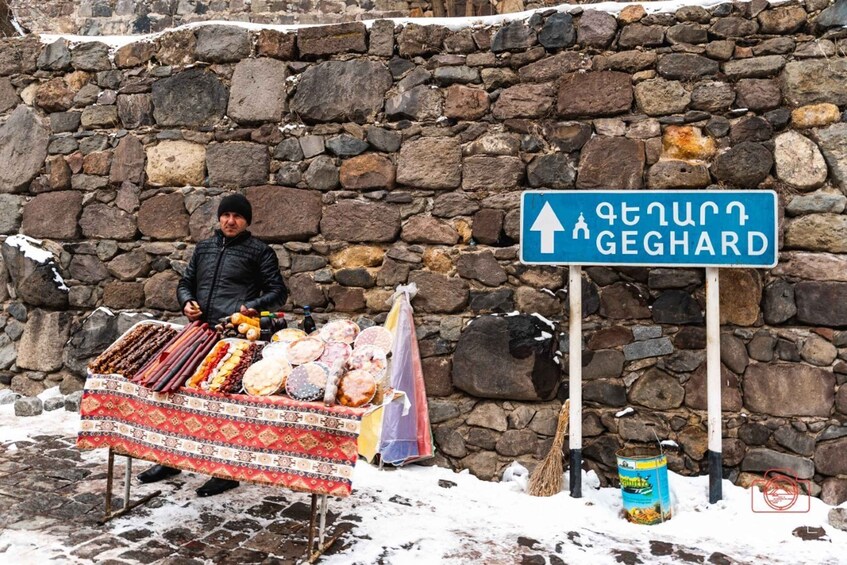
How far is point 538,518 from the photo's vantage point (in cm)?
331

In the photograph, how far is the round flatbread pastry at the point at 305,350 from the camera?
2820mm

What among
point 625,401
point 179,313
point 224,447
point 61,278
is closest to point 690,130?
point 625,401

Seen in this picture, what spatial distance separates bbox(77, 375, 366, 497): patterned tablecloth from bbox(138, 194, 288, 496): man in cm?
66

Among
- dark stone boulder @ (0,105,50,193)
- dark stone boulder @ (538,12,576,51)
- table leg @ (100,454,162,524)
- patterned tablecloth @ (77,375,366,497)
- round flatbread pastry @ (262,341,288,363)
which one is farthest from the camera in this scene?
dark stone boulder @ (0,105,50,193)

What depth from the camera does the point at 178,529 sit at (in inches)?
119

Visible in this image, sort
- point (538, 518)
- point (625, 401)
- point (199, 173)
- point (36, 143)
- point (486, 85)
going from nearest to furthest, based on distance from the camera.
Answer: point (538, 518), point (625, 401), point (486, 85), point (199, 173), point (36, 143)

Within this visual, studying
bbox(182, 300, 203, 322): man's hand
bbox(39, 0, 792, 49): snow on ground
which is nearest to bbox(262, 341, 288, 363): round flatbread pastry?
bbox(182, 300, 203, 322): man's hand

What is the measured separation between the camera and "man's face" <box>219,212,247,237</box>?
3646 millimetres

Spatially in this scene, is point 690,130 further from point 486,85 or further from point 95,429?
A: point 95,429

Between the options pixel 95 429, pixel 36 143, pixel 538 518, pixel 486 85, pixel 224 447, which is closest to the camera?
pixel 224 447

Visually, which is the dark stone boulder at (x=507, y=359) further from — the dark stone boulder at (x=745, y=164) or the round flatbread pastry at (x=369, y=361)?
the dark stone boulder at (x=745, y=164)

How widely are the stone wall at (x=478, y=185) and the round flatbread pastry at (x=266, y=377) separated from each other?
1.42 meters

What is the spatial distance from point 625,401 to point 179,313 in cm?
321

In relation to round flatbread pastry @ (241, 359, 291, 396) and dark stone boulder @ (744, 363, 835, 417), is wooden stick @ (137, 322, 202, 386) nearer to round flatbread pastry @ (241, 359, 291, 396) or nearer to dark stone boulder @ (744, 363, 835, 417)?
round flatbread pastry @ (241, 359, 291, 396)
